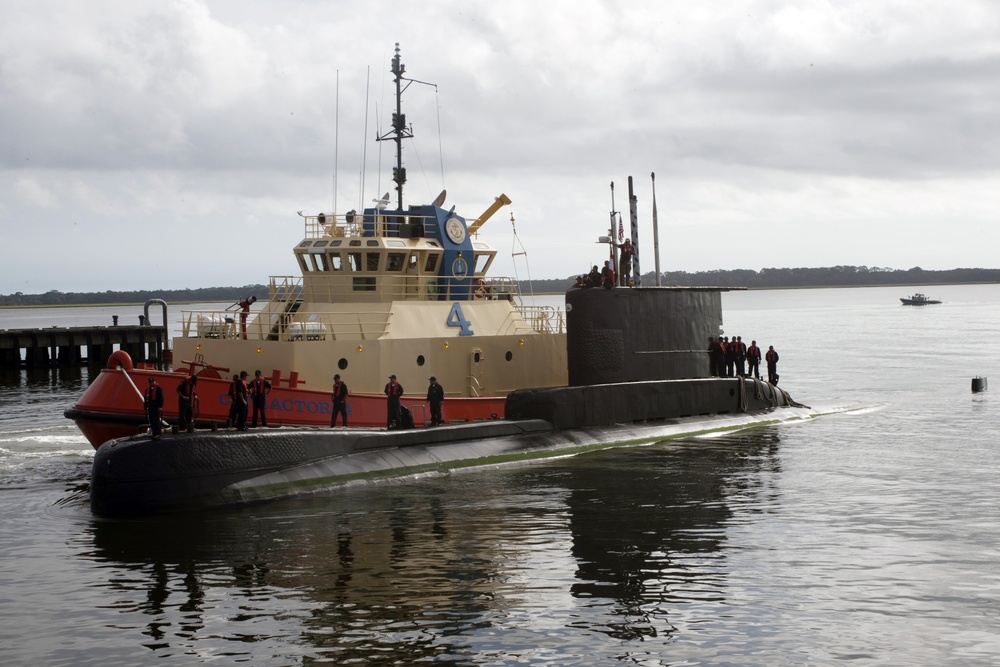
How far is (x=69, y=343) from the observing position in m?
59.4

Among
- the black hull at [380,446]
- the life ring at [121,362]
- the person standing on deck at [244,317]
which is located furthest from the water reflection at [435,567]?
the person standing on deck at [244,317]

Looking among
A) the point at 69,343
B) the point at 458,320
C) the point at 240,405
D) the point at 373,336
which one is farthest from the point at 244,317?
the point at 69,343

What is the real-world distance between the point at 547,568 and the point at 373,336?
10421mm

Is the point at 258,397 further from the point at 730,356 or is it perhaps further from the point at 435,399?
the point at 730,356

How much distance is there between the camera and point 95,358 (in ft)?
209

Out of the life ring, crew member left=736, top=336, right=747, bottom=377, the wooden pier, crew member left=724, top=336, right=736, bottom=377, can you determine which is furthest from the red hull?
the wooden pier

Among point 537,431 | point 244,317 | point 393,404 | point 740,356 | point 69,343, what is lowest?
point 537,431

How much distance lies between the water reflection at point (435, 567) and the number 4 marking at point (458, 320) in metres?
Result: 5.04

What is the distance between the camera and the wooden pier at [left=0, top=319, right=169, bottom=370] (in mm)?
57625

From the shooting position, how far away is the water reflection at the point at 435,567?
12023 millimetres

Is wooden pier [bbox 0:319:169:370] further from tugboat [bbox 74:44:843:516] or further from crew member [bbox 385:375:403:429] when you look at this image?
crew member [bbox 385:375:403:429]

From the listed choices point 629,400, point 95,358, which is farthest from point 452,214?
point 95,358

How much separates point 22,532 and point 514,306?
13.8 metres

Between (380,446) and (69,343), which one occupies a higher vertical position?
(69,343)
